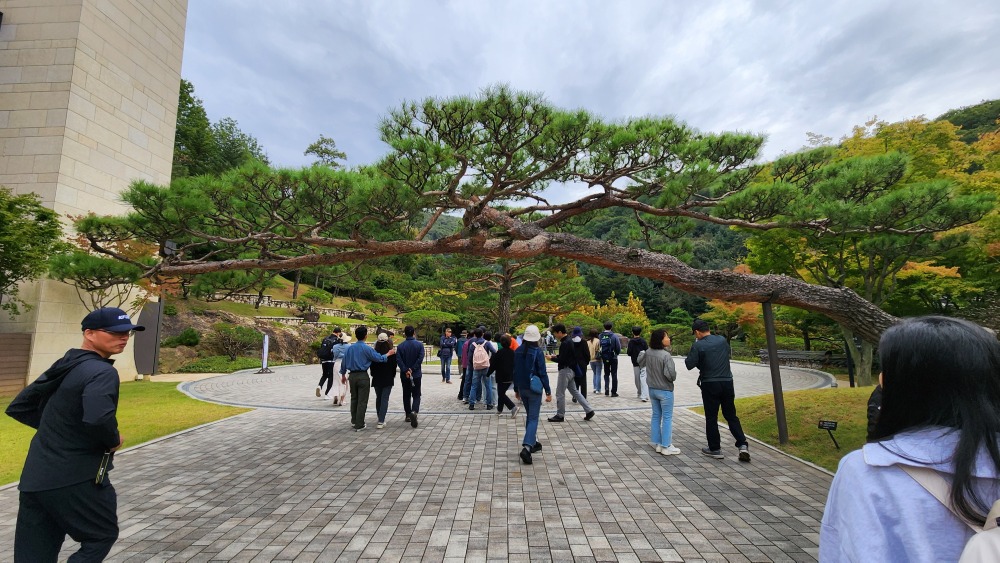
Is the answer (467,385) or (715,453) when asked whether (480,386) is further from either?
(715,453)

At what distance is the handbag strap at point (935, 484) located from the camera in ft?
3.11

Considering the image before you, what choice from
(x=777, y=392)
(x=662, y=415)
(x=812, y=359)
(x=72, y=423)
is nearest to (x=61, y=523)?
(x=72, y=423)

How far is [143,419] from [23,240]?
5.35 metres

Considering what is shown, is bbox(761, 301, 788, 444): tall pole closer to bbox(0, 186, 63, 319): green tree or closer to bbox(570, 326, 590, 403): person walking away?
bbox(570, 326, 590, 403): person walking away

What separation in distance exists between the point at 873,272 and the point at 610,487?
38.4 feet

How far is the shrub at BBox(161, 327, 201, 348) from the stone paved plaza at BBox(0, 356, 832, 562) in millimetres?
13377

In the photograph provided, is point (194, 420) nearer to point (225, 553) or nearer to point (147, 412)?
point (147, 412)

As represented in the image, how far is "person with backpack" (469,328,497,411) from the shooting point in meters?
8.68

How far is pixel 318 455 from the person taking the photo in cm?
573

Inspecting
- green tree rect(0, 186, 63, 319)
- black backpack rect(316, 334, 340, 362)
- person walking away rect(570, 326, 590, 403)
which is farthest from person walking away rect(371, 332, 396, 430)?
green tree rect(0, 186, 63, 319)

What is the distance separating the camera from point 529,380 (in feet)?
17.9

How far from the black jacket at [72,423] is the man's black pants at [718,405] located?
5.63 metres

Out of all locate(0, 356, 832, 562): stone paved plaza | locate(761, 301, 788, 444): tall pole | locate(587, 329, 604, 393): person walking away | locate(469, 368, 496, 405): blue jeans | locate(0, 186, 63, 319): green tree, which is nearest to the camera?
locate(0, 356, 832, 562): stone paved plaza

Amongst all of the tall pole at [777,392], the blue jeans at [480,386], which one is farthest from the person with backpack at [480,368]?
the tall pole at [777,392]
